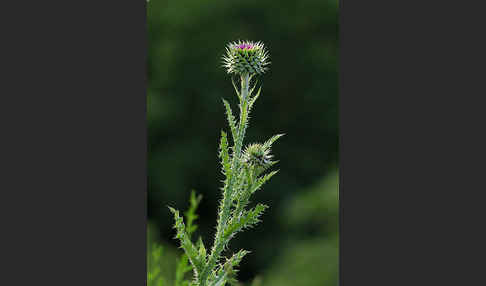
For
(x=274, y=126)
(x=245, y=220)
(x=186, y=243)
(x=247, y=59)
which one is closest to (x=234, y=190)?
(x=245, y=220)

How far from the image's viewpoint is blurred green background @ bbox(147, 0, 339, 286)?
241 inches

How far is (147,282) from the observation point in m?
3.68

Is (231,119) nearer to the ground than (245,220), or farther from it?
farther from it

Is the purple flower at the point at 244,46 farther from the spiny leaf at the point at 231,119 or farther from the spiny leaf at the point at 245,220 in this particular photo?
the spiny leaf at the point at 245,220

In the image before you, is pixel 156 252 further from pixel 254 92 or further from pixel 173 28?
pixel 173 28

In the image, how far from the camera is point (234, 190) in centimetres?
313

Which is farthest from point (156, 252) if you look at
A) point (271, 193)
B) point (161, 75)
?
point (271, 193)

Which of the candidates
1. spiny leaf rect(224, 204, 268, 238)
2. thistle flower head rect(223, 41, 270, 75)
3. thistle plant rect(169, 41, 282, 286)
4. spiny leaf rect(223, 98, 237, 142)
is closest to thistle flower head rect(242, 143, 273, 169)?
thistle plant rect(169, 41, 282, 286)

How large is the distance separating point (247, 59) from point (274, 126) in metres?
2.65

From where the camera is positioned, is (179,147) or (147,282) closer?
(147,282)

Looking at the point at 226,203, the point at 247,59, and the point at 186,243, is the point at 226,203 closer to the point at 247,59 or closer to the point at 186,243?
the point at 186,243

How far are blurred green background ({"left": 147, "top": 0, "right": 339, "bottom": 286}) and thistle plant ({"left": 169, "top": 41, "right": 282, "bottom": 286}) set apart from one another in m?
2.36

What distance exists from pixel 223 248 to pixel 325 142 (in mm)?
3512

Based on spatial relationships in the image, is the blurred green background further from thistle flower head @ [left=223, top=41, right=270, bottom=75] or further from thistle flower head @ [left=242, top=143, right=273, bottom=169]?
thistle flower head @ [left=242, top=143, right=273, bottom=169]
